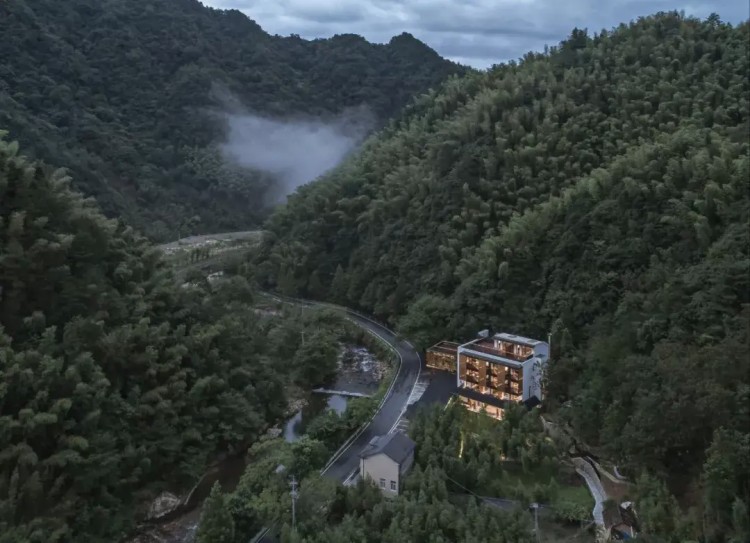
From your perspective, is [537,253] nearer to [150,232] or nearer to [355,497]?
[355,497]

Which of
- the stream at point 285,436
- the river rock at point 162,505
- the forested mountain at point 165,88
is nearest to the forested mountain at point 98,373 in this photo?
the river rock at point 162,505

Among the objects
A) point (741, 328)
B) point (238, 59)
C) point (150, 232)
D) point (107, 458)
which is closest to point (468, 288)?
point (741, 328)

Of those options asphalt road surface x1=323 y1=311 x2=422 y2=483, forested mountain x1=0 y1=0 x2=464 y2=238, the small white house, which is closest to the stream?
asphalt road surface x1=323 y1=311 x2=422 y2=483

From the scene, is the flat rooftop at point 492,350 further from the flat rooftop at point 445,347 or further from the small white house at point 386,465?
the small white house at point 386,465

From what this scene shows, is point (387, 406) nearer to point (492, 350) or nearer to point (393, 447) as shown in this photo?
point (492, 350)

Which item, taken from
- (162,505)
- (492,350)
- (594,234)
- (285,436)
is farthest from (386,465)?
(594,234)
